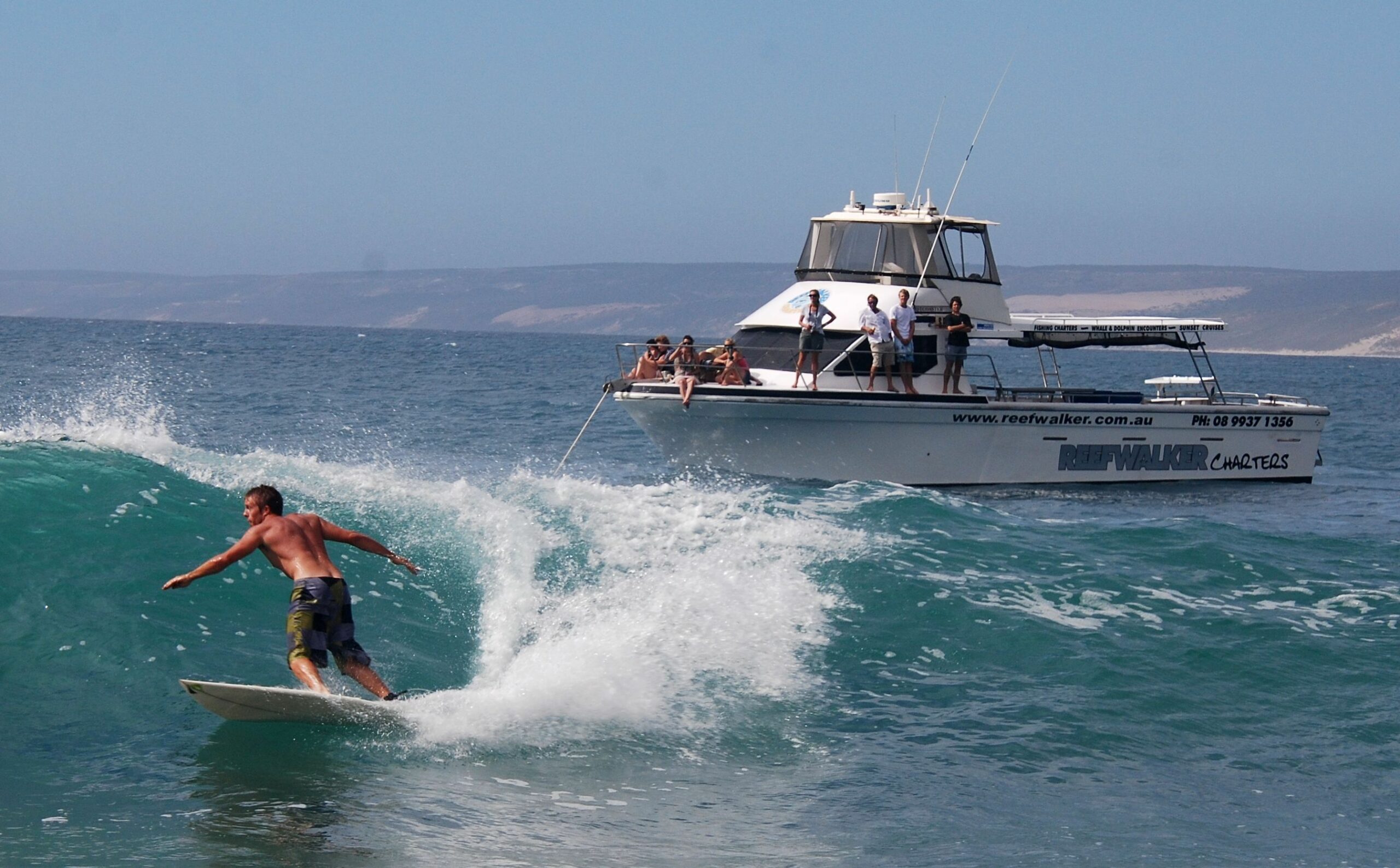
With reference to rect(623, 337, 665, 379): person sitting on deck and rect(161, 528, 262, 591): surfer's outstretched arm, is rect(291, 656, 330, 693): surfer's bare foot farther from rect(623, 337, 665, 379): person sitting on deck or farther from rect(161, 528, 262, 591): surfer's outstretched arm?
rect(623, 337, 665, 379): person sitting on deck

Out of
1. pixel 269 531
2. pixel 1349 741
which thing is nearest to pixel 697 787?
pixel 269 531

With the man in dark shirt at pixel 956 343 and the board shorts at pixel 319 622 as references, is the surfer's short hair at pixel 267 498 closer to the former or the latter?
the board shorts at pixel 319 622

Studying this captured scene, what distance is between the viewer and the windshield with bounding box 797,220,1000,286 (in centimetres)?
2175

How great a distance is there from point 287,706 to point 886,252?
15032 millimetres

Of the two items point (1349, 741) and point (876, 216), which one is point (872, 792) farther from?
point (876, 216)

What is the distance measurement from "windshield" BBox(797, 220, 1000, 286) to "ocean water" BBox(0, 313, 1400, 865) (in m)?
3.97

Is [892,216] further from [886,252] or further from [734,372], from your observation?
[734,372]

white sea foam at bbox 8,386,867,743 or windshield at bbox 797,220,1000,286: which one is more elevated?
windshield at bbox 797,220,1000,286

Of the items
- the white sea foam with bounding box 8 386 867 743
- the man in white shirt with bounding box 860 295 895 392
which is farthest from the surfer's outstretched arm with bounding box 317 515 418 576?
the man in white shirt with bounding box 860 295 895 392

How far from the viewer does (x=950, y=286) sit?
72.0 ft

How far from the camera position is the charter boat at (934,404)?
63.3ft

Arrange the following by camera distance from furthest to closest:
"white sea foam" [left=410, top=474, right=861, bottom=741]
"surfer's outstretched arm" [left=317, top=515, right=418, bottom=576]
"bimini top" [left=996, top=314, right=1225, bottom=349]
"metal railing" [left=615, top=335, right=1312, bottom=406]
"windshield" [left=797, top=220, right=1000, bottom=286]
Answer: "bimini top" [left=996, top=314, right=1225, bottom=349], "windshield" [left=797, top=220, right=1000, bottom=286], "metal railing" [left=615, top=335, right=1312, bottom=406], "white sea foam" [left=410, top=474, right=861, bottom=741], "surfer's outstretched arm" [left=317, top=515, right=418, bottom=576]

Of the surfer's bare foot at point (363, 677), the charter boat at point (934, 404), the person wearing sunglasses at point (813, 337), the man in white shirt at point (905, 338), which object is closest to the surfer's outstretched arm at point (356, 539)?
the surfer's bare foot at point (363, 677)

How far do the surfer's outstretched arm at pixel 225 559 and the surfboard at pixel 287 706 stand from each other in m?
0.56
